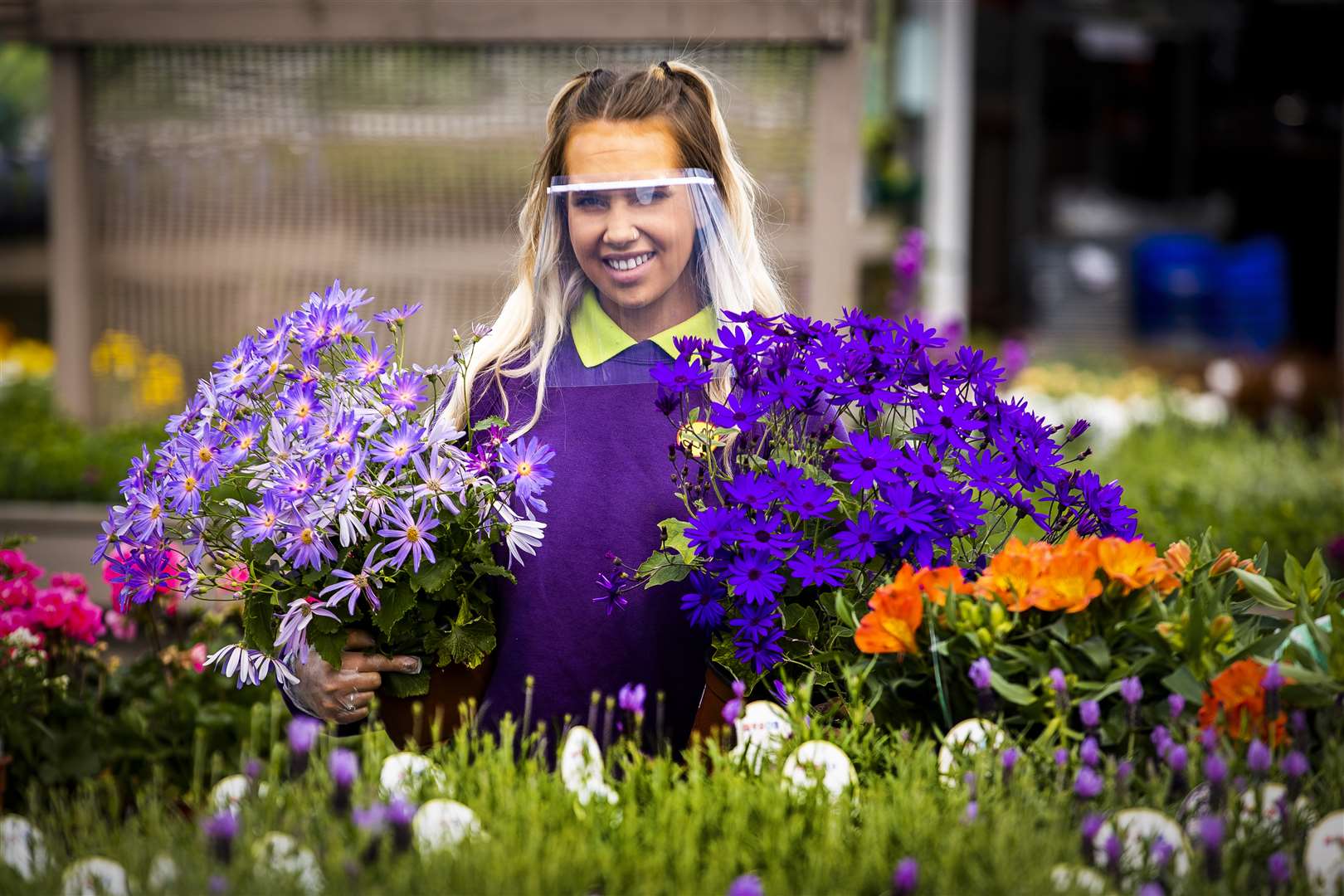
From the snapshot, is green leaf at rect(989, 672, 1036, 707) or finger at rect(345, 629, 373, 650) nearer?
green leaf at rect(989, 672, 1036, 707)

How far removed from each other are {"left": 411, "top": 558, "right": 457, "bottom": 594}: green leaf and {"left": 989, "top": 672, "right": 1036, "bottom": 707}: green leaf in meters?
0.64

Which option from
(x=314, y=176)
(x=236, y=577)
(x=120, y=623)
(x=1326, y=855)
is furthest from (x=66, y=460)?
(x=1326, y=855)

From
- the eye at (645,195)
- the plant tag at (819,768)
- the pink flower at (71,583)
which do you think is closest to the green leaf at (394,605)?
the plant tag at (819,768)

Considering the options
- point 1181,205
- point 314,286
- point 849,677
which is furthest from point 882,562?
point 1181,205

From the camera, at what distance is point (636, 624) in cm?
186

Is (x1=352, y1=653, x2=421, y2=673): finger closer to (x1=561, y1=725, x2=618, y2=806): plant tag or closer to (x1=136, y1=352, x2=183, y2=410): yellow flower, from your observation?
(x1=561, y1=725, x2=618, y2=806): plant tag

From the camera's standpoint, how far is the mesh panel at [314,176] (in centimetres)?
447

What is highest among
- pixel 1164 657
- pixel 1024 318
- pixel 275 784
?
pixel 1164 657

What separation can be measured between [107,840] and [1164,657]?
116 cm

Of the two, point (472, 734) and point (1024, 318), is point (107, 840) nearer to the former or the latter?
point (472, 734)

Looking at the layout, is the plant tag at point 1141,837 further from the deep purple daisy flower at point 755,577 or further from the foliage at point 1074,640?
the deep purple daisy flower at point 755,577

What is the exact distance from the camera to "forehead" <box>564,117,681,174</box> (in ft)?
6.30

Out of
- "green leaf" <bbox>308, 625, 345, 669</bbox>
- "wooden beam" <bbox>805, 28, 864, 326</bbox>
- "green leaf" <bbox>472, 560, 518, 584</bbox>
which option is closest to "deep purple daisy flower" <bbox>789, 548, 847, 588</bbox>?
"green leaf" <bbox>472, 560, 518, 584</bbox>

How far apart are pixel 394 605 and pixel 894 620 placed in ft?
1.94
